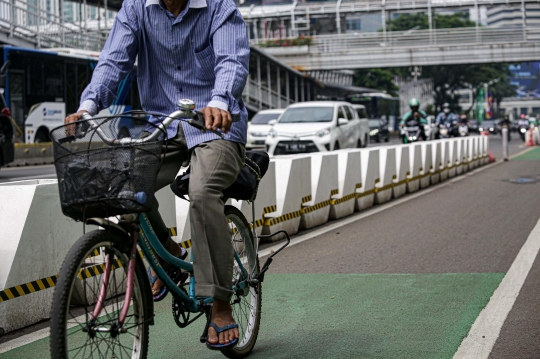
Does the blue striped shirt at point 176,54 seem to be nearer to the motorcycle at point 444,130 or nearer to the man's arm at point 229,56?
the man's arm at point 229,56

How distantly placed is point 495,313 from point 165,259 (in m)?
2.41

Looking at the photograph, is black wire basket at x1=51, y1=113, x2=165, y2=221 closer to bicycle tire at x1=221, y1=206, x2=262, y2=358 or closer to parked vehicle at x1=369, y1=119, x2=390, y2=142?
bicycle tire at x1=221, y1=206, x2=262, y2=358

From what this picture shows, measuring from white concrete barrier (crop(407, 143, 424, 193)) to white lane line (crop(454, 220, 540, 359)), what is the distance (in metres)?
8.22

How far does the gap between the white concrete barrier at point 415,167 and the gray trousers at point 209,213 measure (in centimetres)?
1256

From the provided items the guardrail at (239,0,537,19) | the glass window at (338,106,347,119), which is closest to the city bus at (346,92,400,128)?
the guardrail at (239,0,537,19)

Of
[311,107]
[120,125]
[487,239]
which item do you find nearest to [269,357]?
[120,125]

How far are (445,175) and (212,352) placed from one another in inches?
630

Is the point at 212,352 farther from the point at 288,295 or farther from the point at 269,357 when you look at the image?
the point at 288,295

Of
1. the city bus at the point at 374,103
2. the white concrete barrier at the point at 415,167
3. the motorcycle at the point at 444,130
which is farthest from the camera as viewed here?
the city bus at the point at 374,103

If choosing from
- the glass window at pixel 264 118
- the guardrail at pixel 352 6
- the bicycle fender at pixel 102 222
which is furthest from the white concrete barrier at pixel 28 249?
the guardrail at pixel 352 6

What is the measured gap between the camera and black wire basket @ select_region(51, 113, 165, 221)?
3291mm

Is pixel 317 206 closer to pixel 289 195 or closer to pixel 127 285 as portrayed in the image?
pixel 289 195

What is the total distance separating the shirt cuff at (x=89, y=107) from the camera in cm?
379

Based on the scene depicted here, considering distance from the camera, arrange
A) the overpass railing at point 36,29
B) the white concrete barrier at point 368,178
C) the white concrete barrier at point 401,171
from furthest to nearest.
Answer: the overpass railing at point 36,29, the white concrete barrier at point 401,171, the white concrete barrier at point 368,178
